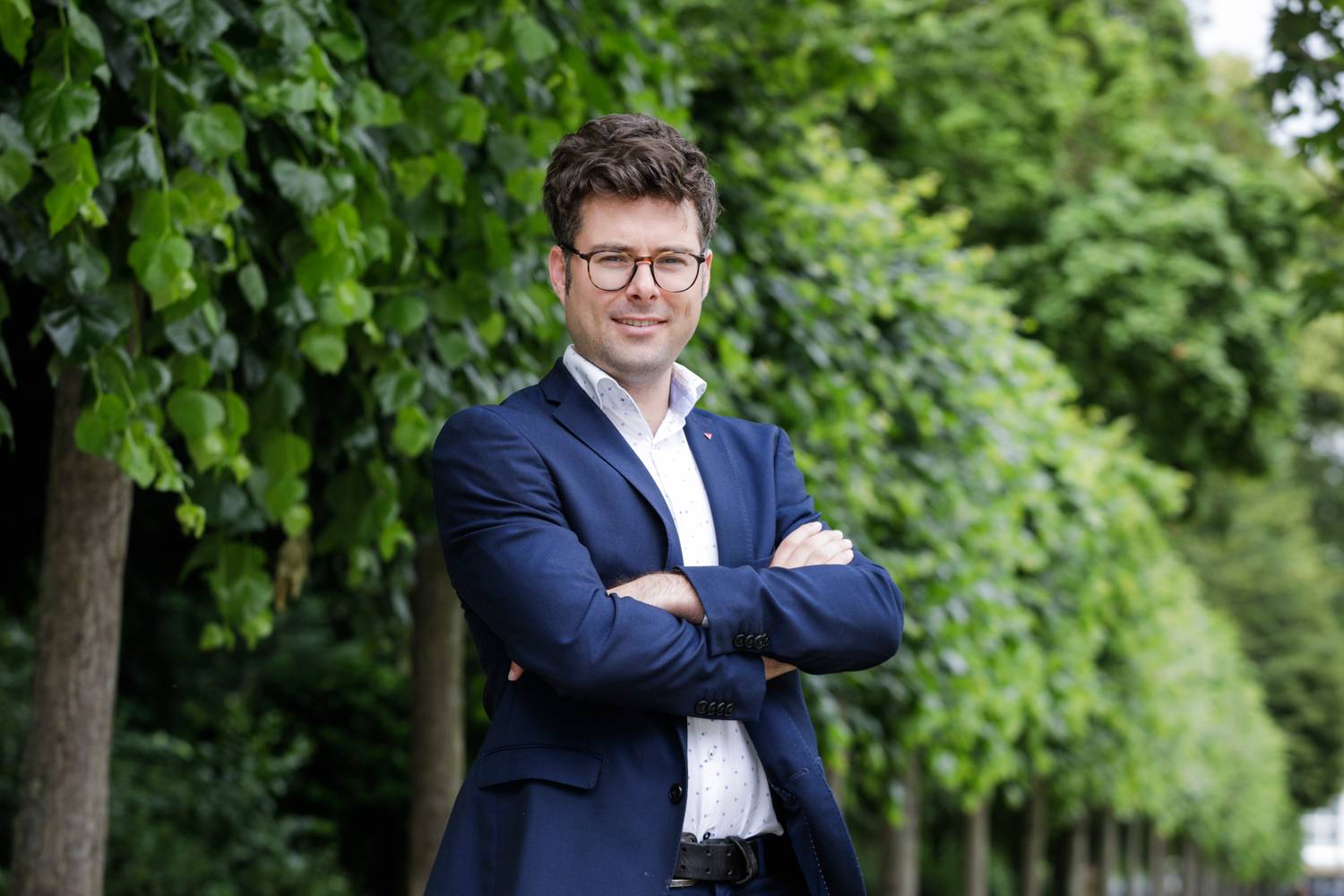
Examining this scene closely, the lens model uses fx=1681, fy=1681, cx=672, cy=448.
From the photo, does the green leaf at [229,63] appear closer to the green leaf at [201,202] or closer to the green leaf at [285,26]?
the green leaf at [285,26]

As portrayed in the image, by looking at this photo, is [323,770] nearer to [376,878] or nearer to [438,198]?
[376,878]

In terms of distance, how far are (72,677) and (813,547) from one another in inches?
90.7

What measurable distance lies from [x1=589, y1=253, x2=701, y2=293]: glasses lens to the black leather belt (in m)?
0.83

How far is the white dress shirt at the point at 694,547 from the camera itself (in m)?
2.52

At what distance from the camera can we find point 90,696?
13.7 feet

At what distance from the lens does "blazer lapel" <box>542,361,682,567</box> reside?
2.57 meters

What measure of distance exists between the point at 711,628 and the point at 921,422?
20.6 feet

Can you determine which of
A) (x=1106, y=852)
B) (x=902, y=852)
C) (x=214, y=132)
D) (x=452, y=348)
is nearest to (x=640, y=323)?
(x=214, y=132)

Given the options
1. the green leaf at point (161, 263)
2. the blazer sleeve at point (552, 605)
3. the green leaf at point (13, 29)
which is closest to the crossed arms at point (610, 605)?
the blazer sleeve at point (552, 605)

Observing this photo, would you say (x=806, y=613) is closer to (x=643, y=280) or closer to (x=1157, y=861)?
(x=643, y=280)

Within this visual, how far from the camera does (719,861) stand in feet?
8.21

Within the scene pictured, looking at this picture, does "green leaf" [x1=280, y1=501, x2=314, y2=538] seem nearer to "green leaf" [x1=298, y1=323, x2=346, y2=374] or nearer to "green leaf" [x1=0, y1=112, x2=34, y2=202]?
"green leaf" [x1=298, y1=323, x2=346, y2=374]

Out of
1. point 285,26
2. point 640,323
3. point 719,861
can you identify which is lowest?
point 719,861

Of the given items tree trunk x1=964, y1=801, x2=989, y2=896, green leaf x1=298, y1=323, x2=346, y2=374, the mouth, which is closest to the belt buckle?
the mouth
